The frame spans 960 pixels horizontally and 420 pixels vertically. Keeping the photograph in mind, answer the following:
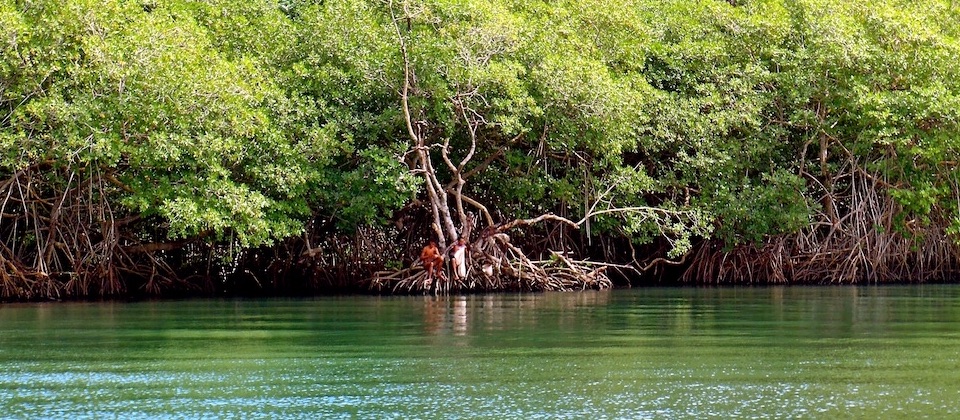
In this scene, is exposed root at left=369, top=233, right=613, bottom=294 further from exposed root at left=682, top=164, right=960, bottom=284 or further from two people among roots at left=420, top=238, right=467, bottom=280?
exposed root at left=682, top=164, right=960, bottom=284

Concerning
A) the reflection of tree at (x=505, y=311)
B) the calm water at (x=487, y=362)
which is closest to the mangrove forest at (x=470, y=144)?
the reflection of tree at (x=505, y=311)

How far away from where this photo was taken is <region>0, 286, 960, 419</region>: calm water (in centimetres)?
784

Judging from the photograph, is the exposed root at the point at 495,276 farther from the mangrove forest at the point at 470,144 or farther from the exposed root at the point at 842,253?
the exposed root at the point at 842,253

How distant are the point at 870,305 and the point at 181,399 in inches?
402

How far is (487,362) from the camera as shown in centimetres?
991

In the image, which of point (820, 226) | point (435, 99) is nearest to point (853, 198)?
point (820, 226)

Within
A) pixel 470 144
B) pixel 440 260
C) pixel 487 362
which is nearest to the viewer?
pixel 487 362

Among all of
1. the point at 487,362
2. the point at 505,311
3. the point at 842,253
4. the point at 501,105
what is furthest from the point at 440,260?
the point at 487,362

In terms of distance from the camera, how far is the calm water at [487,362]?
7840 millimetres

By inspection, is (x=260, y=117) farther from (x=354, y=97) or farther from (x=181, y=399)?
(x=181, y=399)

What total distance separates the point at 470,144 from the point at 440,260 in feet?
8.86

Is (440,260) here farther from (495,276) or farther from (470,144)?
(470,144)

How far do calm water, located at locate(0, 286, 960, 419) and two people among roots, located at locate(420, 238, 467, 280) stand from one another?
13.1 feet

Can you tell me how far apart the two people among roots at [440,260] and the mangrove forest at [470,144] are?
32mm
